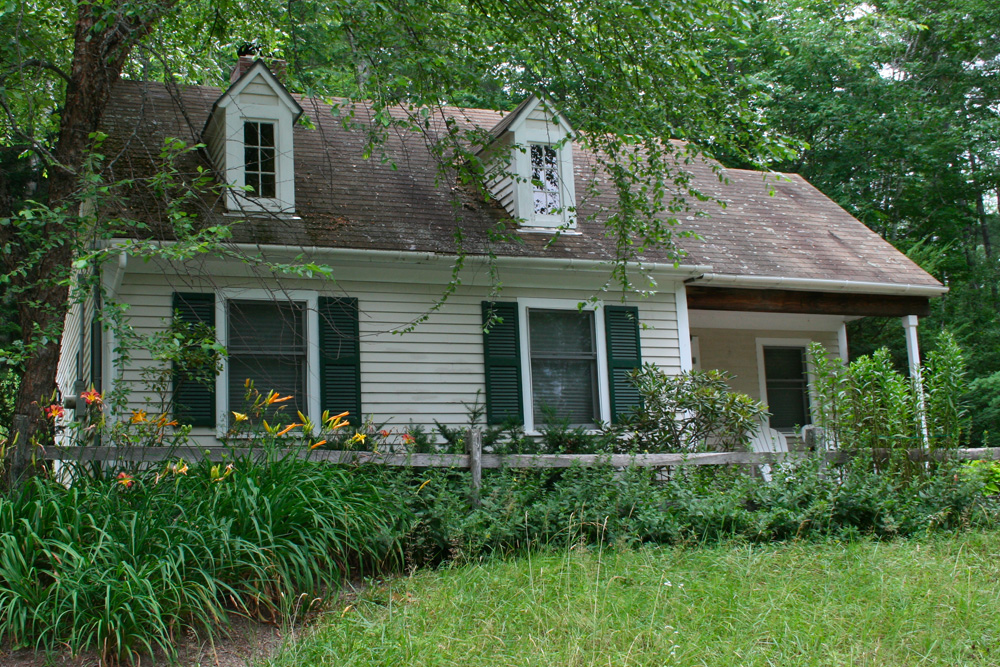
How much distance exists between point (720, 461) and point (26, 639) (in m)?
5.25

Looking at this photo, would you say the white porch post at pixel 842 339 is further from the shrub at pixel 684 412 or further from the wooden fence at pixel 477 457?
the wooden fence at pixel 477 457

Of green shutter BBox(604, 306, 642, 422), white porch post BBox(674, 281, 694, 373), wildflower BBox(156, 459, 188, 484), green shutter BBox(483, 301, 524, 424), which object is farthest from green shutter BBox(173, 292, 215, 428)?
white porch post BBox(674, 281, 694, 373)

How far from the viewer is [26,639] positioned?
4.57m

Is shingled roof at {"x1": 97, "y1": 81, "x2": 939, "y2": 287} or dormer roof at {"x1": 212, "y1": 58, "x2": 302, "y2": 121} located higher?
dormer roof at {"x1": 212, "y1": 58, "x2": 302, "y2": 121}

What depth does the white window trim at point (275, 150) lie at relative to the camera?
910 cm

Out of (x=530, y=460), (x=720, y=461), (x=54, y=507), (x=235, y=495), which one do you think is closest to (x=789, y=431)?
(x=720, y=461)

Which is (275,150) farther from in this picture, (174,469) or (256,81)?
(174,469)

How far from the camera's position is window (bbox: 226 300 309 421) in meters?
8.73

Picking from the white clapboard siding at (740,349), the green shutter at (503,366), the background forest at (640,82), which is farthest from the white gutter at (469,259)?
the white clapboard siding at (740,349)

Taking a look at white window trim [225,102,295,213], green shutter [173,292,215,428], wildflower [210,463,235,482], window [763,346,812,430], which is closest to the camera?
wildflower [210,463,235,482]

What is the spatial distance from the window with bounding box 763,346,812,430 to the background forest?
113 inches

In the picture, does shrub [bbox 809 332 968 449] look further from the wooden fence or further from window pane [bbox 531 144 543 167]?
window pane [bbox 531 144 543 167]

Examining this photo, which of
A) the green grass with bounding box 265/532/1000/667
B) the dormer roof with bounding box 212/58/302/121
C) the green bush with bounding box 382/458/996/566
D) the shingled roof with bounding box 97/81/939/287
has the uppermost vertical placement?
the dormer roof with bounding box 212/58/302/121

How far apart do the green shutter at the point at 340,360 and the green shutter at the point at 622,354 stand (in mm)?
2853
